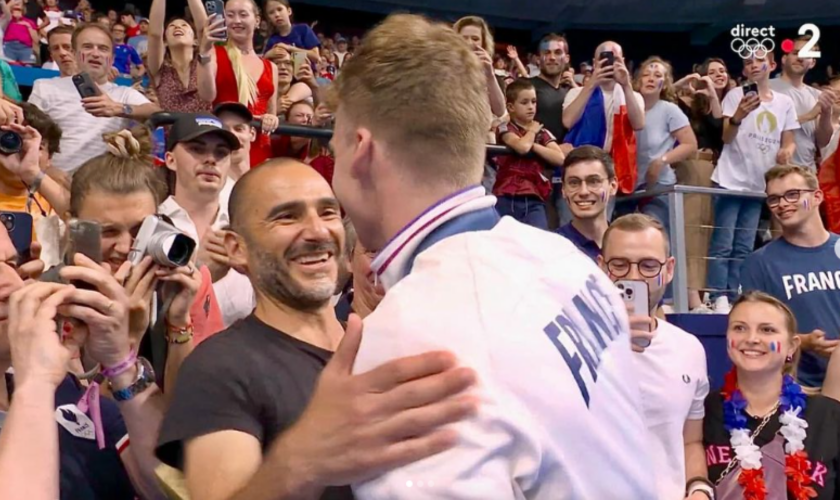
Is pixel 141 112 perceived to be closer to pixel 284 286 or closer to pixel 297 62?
pixel 297 62

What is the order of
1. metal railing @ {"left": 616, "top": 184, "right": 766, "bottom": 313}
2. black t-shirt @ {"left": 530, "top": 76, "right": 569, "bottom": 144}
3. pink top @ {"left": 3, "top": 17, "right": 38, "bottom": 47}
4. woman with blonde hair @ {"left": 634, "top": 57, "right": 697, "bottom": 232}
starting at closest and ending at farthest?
metal railing @ {"left": 616, "top": 184, "right": 766, "bottom": 313} < black t-shirt @ {"left": 530, "top": 76, "right": 569, "bottom": 144} < woman with blonde hair @ {"left": 634, "top": 57, "right": 697, "bottom": 232} < pink top @ {"left": 3, "top": 17, "right": 38, "bottom": 47}

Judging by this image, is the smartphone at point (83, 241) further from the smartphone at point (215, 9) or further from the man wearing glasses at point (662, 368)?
the smartphone at point (215, 9)

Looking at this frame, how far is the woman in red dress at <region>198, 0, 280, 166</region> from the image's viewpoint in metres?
4.29

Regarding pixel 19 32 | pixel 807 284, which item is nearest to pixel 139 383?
pixel 807 284

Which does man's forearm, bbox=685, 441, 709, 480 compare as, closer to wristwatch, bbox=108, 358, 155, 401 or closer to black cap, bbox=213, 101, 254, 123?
wristwatch, bbox=108, 358, 155, 401

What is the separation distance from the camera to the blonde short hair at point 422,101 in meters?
1.25

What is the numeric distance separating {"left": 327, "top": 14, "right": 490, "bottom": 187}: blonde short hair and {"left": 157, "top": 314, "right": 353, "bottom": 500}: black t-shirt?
59 cm

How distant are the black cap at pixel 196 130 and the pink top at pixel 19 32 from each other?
18.9 feet

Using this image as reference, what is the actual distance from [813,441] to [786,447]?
122mm

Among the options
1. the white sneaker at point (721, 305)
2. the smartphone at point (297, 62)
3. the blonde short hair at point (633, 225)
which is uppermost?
the smartphone at point (297, 62)

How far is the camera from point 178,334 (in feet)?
6.77

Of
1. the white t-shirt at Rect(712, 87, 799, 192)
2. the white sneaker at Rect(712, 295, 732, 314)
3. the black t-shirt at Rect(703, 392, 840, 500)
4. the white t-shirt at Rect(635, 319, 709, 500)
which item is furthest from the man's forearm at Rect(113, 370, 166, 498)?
the white t-shirt at Rect(712, 87, 799, 192)

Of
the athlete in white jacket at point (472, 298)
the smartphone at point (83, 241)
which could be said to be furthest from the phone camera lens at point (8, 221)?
the athlete in white jacket at point (472, 298)

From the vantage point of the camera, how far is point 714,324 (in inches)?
164
